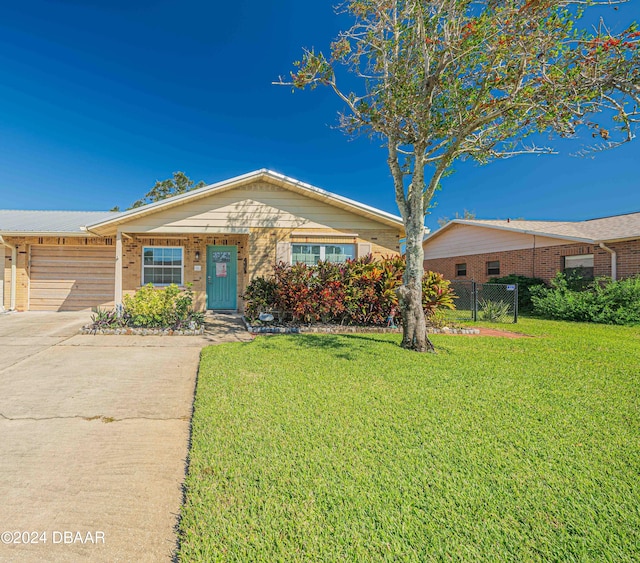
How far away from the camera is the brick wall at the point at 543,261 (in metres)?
11.0

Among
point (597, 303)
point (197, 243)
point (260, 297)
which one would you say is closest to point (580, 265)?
point (597, 303)

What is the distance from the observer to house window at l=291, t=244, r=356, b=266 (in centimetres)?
945

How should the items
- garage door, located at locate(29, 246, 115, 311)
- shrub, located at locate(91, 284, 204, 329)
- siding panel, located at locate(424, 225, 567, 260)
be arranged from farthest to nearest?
siding panel, located at locate(424, 225, 567, 260) → garage door, located at locate(29, 246, 115, 311) → shrub, located at locate(91, 284, 204, 329)

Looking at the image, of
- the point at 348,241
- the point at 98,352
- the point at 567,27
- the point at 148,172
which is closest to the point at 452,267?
the point at 348,241

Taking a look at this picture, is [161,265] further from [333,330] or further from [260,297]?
[333,330]

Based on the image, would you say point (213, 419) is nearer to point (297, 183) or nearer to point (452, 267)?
point (297, 183)

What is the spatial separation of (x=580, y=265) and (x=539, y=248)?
1692 mm

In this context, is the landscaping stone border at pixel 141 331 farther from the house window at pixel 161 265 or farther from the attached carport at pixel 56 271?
the attached carport at pixel 56 271

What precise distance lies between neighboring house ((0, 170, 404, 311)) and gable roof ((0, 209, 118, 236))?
5cm

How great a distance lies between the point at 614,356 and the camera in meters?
5.50

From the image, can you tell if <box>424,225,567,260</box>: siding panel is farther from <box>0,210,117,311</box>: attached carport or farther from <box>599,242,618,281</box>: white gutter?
<box>0,210,117,311</box>: attached carport

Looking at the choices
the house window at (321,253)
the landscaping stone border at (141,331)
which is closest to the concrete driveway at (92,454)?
the landscaping stone border at (141,331)

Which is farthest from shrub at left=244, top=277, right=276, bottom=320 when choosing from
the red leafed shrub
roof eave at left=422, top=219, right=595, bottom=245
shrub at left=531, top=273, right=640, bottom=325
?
roof eave at left=422, top=219, right=595, bottom=245

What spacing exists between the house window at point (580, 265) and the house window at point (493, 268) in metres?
3.03
